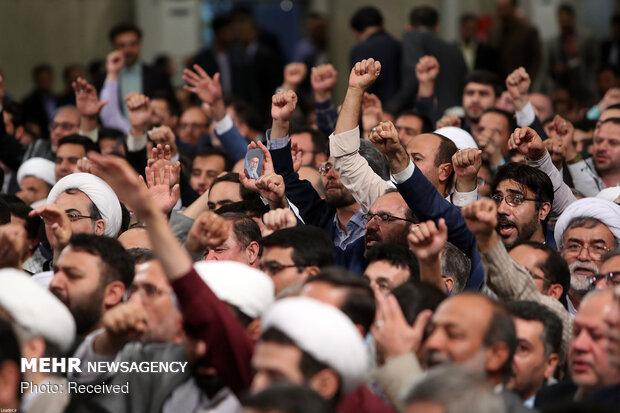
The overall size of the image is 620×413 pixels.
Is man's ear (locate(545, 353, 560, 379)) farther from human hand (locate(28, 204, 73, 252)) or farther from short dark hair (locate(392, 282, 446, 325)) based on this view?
human hand (locate(28, 204, 73, 252))

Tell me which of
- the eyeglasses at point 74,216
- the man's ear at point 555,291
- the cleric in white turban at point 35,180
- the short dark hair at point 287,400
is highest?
the short dark hair at point 287,400

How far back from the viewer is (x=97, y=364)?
398cm

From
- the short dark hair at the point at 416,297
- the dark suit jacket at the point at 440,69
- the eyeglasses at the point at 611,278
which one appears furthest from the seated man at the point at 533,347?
the dark suit jacket at the point at 440,69

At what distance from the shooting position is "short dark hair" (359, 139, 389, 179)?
6234mm

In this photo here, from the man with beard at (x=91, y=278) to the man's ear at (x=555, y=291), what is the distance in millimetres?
1846

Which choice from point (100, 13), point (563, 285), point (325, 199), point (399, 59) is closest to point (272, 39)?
point (100, 13)

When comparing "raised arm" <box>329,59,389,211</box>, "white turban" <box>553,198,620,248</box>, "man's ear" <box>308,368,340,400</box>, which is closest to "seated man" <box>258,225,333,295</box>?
"man's ear" <box>308,368,340,400</box>

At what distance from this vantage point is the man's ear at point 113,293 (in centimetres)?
438

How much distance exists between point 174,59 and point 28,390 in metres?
11.3

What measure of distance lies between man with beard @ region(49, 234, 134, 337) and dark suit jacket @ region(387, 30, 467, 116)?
5097 millimetres

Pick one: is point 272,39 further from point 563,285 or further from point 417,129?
point 563,285

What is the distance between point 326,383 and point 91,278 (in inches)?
56.0

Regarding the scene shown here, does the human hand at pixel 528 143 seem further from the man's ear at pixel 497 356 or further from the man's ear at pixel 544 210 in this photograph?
the man's ear at pixel 497 356

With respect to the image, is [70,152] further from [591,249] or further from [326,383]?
[326,383]
